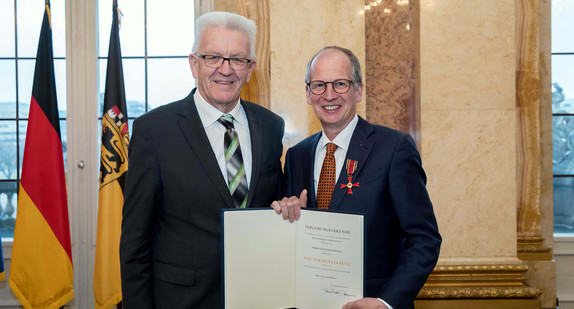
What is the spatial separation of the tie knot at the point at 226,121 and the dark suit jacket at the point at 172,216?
12cm

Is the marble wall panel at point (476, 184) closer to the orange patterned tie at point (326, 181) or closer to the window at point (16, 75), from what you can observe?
the orange patterned tie at point (326, 181)

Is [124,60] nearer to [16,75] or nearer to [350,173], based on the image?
[16,75]

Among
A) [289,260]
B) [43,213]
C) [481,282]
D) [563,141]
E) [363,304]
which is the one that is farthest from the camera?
[563,141]

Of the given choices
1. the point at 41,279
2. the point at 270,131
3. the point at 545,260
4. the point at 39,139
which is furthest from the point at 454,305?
the point at 39,139

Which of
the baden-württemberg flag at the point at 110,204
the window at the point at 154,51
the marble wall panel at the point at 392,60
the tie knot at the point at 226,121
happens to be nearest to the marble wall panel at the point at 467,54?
the marble wall panel at the point at 392,60

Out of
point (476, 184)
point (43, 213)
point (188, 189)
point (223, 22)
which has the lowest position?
point (43, 213)

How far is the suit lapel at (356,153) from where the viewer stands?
5.32ft

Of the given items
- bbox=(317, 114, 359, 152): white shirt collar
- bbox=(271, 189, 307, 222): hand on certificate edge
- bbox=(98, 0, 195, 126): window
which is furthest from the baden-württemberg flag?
A: bbox=(271, 189, 307, 222): hand on certificate edge

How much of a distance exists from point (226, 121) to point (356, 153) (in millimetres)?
545

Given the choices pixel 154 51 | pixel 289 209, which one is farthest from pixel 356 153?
pixel 154 51

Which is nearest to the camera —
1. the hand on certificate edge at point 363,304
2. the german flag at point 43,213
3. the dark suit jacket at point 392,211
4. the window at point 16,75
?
the hand on certificate edge at point 363,304

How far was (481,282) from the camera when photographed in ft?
10.3

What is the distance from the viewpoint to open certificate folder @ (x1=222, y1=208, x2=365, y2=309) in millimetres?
1441

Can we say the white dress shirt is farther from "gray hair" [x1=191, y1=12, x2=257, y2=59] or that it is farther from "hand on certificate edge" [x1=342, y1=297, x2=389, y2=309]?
"hand on certificate edge" [x1=342, y1=297, x2=389, y2=309]
